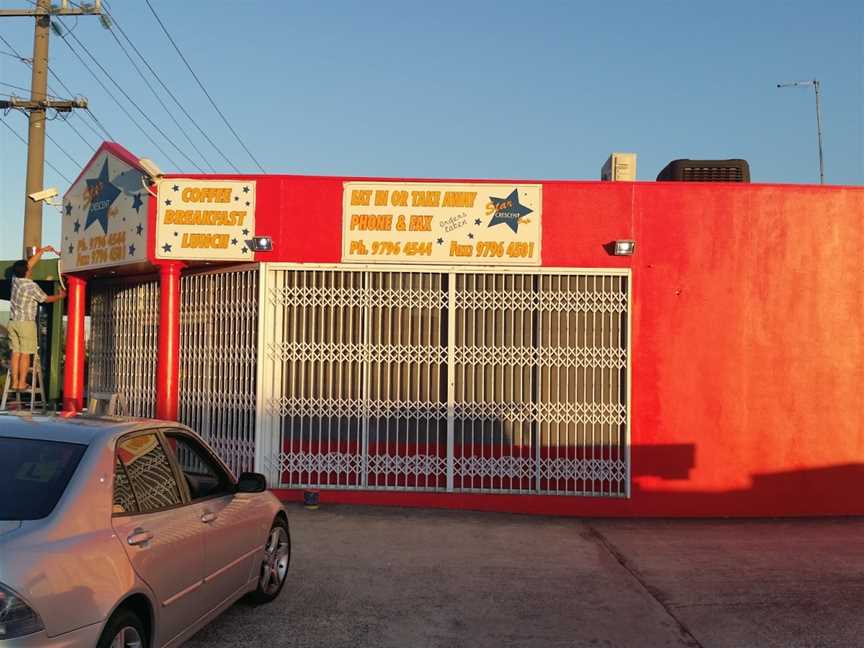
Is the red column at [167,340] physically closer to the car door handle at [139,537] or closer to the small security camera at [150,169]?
the small security camera at [150,169]

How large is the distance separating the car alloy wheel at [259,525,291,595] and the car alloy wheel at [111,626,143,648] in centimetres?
182

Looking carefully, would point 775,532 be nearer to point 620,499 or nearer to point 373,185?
point 620,499

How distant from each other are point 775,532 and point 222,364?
6.48 meters

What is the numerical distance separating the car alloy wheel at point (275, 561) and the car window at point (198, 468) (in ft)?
2.16

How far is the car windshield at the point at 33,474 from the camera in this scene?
3.50m

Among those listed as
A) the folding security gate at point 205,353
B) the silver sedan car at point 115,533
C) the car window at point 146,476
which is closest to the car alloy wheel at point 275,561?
the silver sedan car at point 115,533

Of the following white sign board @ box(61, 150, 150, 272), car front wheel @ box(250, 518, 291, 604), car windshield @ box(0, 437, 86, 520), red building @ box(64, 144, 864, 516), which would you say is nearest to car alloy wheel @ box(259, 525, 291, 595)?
car front wheel @ box(250, 518, 291, 604)

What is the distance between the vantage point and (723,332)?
9.59 m

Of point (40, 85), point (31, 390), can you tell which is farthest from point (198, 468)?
point (40, 85)

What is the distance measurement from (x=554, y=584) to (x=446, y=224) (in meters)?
4.56

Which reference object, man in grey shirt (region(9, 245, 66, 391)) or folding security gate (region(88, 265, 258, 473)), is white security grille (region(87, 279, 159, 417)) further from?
man in grey shirt (region(9, 245, 66, 391))

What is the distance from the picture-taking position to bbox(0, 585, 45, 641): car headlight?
3012 millimetres

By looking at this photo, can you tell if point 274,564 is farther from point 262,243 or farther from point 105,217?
point 105,217

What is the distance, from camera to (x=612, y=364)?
9.61 metres
